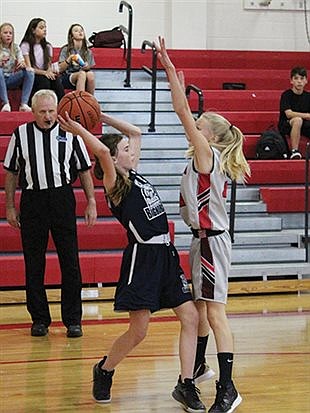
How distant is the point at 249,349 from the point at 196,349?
3.99 feet

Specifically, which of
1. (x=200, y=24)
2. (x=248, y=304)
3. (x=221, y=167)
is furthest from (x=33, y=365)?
(x=200, y=24)

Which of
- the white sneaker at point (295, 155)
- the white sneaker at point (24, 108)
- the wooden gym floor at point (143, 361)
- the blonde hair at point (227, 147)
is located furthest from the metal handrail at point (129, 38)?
the blonde hair at point (227, 147)

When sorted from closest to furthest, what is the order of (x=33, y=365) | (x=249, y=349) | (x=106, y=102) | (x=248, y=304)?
(x=33, y=365) → (x=249, y=349) → (x=248, y=304) → (x=106, y=102)

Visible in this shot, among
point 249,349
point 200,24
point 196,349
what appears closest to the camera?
point 196,349

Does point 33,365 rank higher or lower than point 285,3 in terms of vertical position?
lower

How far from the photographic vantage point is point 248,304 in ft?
24.7

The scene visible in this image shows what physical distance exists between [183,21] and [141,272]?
7511 millimetres

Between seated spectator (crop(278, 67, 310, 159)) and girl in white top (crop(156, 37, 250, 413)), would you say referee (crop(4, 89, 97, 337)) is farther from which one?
seated spectator (crop(278, 67, 310, 159))

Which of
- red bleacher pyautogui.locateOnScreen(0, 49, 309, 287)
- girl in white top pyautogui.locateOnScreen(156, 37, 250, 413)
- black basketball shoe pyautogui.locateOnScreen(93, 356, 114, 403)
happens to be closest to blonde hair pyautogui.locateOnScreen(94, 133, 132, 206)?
girl in white top pyautogui.locateOnScreen(156, 37, 250, 413)

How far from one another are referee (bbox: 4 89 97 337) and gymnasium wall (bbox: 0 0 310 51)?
16.4 feet

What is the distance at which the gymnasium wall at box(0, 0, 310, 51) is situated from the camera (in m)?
11.3

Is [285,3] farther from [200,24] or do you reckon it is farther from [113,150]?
[113,150]

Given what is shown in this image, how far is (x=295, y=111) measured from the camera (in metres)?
9.83

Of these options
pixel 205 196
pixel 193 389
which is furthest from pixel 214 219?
pixel 193 389
